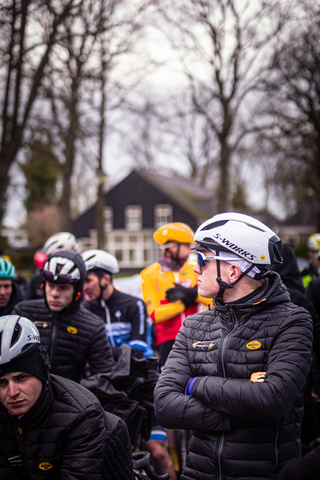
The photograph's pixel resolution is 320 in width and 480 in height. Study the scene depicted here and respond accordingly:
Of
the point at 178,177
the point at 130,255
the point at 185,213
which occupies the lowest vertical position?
the point at 130,255

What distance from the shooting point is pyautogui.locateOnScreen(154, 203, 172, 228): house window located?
47.6 meters

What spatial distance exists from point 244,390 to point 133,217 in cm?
4748

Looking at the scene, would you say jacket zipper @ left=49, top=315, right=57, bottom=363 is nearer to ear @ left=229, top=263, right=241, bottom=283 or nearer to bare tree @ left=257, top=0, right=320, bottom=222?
ear @ left=229, top=263, right=241, bottom=283

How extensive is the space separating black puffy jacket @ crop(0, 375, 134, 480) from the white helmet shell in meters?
1.08

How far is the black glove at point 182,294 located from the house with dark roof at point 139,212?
136 feet

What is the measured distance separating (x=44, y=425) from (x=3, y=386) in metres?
0.29

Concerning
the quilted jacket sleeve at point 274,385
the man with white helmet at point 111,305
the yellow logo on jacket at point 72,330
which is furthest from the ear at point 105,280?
the quilted jacket sleeve at point 274,385

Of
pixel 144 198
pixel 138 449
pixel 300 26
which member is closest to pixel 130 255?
pixel 144 198

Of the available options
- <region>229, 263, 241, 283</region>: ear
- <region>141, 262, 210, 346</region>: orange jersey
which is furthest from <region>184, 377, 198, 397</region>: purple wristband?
<region>141, 262, 210, 346</region>: orange jersey

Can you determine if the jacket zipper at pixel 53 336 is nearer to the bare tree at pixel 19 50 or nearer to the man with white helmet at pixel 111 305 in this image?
the man with white helmet at pixel 111 305

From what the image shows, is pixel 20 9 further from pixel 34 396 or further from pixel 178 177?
pixel 178 177

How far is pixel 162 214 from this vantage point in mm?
48125

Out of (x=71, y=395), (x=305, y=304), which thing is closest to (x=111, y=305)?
(x=305, y=304)

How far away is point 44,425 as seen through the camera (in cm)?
246
